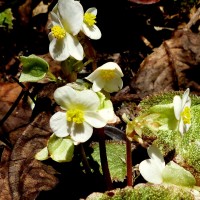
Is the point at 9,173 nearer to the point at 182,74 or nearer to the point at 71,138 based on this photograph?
the point at 71,138

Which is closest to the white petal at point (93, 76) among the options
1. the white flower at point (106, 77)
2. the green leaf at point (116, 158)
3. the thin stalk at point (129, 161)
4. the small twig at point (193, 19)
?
the white flower at point (106, 77)

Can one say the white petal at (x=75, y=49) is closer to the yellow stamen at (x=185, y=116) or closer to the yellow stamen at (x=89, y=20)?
the yellow stamen at (x=89, y=20)

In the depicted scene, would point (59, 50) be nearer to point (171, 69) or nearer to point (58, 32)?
point (58, 32)

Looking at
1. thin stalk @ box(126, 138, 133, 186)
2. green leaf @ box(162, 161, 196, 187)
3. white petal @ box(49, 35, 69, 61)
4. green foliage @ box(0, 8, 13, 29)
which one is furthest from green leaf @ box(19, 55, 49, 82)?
green foliage @ box(0, 8, 13, 29)

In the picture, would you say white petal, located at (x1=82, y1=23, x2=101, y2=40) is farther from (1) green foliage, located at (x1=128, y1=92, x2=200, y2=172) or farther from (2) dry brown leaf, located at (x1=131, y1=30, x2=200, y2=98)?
(2) dry brown leaf, located at (x1=131, y1=30, x2=200, y2=98)

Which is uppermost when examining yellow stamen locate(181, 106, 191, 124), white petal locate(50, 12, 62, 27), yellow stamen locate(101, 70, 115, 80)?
white petal locate(50, 12, 62, 27)

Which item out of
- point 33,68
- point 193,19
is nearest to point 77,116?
point 33,68

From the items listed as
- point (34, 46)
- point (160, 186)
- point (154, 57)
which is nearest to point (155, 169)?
point (160, 186)
